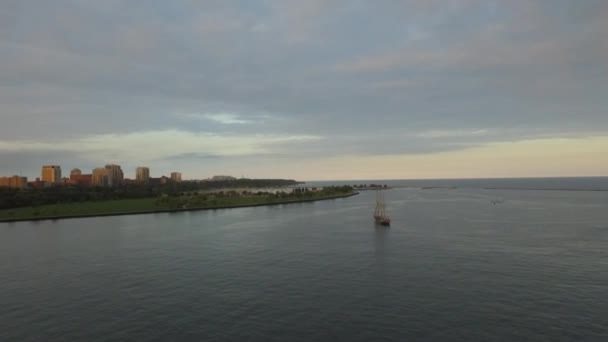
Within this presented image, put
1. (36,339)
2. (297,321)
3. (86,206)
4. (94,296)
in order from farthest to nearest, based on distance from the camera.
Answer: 1. (86,206)
2. (94,296)
3. (297,321)
4. (36,339)

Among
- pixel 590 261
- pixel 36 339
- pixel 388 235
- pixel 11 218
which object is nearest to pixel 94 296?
pixel 36 339

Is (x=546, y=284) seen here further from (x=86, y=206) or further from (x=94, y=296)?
(x=86, y=206)

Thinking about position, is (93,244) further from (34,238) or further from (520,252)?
(520,252)

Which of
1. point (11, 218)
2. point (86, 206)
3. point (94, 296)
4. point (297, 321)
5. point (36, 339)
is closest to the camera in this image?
point (36, 339)

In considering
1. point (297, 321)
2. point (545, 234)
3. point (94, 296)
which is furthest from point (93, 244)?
point (545, 234)

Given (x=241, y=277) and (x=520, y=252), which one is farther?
(x=520, y=252)

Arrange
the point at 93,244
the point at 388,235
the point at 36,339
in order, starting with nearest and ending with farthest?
1. the point at 36,339
2. the point at 93,244
3. the point at 388,235
